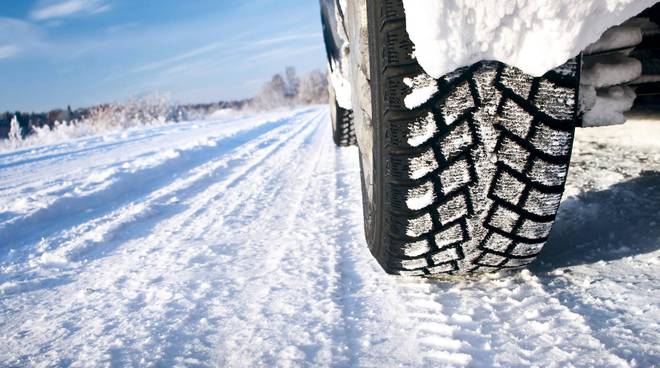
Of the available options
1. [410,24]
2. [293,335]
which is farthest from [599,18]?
[293,335]

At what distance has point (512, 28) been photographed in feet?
2.76

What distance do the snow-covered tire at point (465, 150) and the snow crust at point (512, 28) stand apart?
0.04 meters

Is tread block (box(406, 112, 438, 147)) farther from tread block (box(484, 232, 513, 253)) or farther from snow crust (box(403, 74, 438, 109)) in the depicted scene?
tread block (box(484, 232, 513, 253))

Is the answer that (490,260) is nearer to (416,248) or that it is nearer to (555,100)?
(416,248)

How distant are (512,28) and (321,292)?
2.84 ft

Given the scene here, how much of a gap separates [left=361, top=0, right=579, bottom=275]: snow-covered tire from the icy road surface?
183mm

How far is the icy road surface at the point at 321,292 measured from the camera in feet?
3.06

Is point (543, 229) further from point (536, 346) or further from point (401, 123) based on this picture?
point (401, 123)

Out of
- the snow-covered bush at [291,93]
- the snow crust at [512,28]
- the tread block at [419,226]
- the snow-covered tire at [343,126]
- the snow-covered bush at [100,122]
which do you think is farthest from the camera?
the snow-covered bush at [291,93]

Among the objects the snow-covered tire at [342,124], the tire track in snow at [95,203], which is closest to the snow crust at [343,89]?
the snow-covered tire at [342,124]

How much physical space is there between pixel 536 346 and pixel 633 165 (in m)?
1.41

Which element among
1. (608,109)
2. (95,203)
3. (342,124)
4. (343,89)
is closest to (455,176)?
(608,109)

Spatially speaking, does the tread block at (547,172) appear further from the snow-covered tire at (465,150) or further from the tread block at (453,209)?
the tread block at (453,209)

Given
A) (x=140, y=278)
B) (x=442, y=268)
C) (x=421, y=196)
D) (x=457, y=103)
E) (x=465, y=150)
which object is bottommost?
(x=140, y=278)
